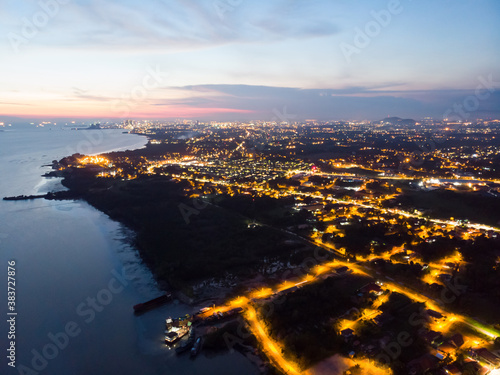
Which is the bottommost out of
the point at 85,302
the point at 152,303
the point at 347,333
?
the point at 85,302

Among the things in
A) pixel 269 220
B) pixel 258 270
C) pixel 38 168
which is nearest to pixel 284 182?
pixel 269 220

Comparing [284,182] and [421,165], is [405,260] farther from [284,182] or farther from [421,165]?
[421,165]

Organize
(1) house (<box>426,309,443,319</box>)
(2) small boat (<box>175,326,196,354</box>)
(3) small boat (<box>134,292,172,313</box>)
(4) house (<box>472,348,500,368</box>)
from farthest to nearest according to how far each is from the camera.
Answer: (3) small boat (<box>134,292,172,313</box>) → (1) house (<box>426,309,443,319</box>) → (2) small boat (<box>175,326,196,354</box>) → (4) house (<box>472,348,500,368</box>)

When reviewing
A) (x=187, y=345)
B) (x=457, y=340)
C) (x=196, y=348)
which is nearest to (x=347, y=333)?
(x=457, y=340)

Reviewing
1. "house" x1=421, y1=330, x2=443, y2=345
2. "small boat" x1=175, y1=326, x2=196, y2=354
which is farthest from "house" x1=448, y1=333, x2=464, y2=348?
→ "small boat" x1=175, y1=326, x2=196, y2=354

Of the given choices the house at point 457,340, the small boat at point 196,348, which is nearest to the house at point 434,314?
the house at point 457,340

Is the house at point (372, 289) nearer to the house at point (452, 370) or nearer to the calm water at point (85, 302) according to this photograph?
the house at point (452, 370)

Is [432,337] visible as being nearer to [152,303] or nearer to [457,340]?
[457,340]

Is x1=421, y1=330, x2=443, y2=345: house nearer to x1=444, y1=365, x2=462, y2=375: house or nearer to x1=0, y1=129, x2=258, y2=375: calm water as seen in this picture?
x1=444, y1=365, x2=462, y2=375: house

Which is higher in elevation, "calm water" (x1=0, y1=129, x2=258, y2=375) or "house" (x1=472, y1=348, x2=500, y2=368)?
"house" (x1=472, y1=348, x2=500, y2=368)
